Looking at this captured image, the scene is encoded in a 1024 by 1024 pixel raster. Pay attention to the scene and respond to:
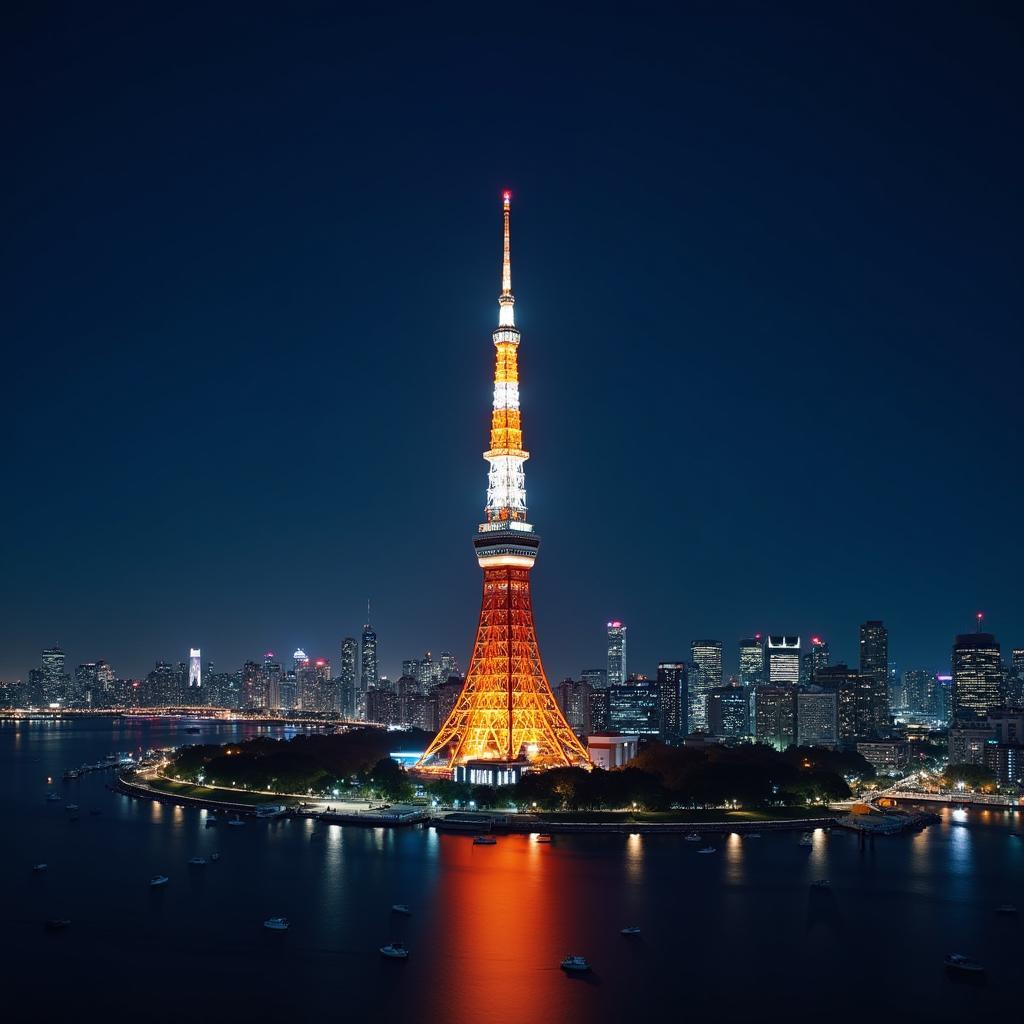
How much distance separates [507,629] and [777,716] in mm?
63360

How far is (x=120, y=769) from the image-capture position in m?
74.4

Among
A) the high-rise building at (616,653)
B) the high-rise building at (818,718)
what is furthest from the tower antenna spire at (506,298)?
the high-rise building at (616,653)

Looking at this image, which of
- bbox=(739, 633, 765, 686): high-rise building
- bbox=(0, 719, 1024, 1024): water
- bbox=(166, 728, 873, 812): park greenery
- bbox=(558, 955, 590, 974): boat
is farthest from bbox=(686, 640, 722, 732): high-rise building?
bbox=(558, 955, 590, 974): boat

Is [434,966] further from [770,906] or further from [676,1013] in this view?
[770,906]

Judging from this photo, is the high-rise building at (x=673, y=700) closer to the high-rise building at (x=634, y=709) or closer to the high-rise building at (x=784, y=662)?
the high-rise building at (x=634, y=709)

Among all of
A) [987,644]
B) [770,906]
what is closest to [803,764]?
[770,906]

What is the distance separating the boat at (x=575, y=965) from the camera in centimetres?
2708

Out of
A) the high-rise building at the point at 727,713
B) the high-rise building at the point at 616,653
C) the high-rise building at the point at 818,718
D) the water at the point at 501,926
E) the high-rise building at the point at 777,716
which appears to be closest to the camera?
the water at the point at 501,926

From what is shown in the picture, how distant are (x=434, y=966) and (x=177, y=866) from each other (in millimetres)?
15638

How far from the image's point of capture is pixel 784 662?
153 metres

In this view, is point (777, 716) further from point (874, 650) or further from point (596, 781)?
point (596, 781)

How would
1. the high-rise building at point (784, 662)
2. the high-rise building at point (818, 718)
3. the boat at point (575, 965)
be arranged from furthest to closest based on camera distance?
the high-rise building at point (784, 662), the high-rise building at point (818, 718), the boat at point (575, 965)

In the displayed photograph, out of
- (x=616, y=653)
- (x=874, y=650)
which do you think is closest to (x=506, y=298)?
(x=874, y=650)

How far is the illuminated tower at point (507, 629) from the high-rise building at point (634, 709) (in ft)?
223
